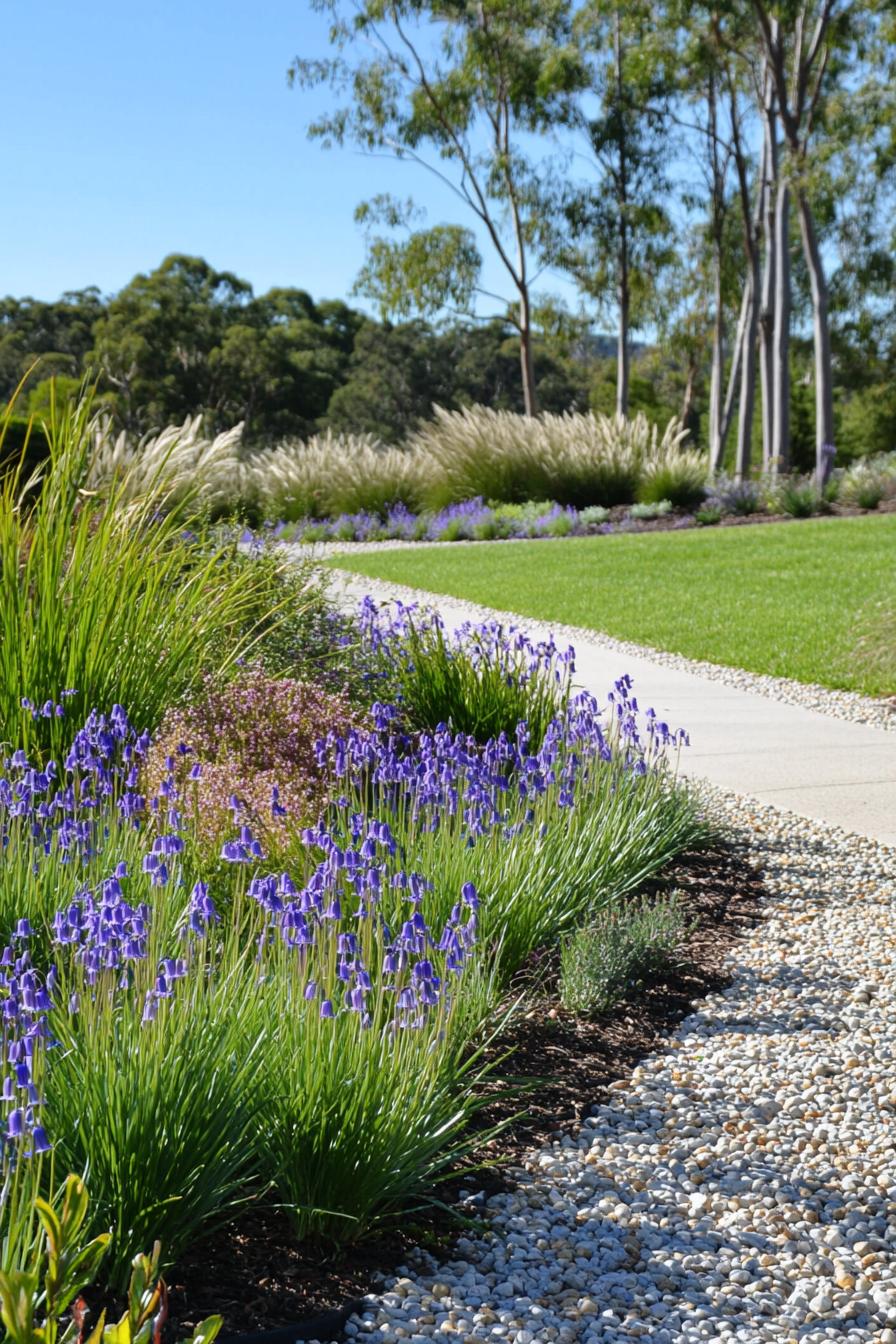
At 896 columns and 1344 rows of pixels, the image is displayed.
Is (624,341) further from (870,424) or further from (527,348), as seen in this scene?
(870,424)

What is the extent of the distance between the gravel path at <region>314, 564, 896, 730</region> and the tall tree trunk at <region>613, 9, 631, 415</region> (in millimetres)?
18967

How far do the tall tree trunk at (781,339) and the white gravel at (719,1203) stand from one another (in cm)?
2032

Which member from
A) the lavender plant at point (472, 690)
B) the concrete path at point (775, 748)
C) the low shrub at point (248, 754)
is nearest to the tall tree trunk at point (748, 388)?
the concrete path at point (775, 748)

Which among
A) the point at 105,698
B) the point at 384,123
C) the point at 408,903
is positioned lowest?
the point at 408,903

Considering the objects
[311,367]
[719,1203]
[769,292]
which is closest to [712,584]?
[719,1203]

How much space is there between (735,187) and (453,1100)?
36348mm

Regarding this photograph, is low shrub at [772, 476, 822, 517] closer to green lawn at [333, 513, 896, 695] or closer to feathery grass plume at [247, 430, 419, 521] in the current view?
green lawn at [333, 513, 896, 695]

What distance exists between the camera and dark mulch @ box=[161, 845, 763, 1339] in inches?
84.4

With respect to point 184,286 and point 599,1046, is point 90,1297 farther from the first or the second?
point 184,286

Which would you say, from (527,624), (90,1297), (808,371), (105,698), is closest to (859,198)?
(808,371)

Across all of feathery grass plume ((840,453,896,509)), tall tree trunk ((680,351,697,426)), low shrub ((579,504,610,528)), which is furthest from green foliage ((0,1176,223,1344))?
tall tree trunk ((680,351,697,426))

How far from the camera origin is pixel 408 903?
3.22 metres

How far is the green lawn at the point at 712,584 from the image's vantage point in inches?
361

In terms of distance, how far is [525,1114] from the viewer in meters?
2.68
